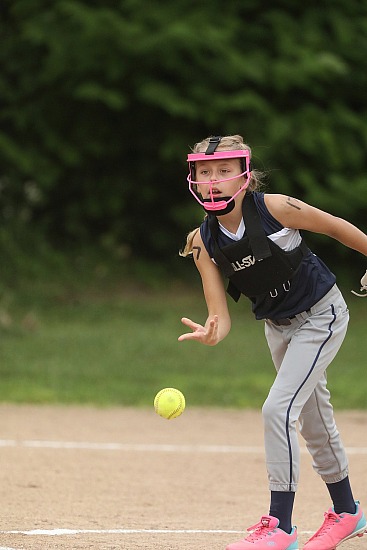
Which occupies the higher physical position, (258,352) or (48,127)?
(48,127)

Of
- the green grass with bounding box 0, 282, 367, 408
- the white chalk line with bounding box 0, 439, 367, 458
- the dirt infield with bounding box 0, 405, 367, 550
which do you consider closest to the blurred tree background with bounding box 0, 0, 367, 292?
the green grass with bounding box 0, 282, 367, 408

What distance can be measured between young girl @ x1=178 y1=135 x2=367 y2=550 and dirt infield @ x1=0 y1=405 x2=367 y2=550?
1.88 feet

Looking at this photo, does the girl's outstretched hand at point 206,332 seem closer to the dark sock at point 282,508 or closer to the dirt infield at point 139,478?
the dark sock at point 282,508

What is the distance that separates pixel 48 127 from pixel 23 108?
0.52m

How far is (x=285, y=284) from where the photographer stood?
5.05m

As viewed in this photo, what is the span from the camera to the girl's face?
4977 mm

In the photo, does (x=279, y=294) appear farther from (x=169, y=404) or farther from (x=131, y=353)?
(x=131, y=353)

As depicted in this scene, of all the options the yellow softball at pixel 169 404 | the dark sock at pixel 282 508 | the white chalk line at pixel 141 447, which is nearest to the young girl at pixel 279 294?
the dark sock at pixel 282 508

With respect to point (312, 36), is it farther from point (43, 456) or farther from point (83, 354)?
point (43, 456)

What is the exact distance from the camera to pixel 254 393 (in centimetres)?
1159

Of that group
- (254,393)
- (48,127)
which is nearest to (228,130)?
(48,127)

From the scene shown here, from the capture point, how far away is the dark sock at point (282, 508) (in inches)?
191

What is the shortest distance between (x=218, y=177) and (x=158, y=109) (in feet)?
40.5

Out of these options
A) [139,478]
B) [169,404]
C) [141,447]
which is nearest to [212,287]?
[169,404]
